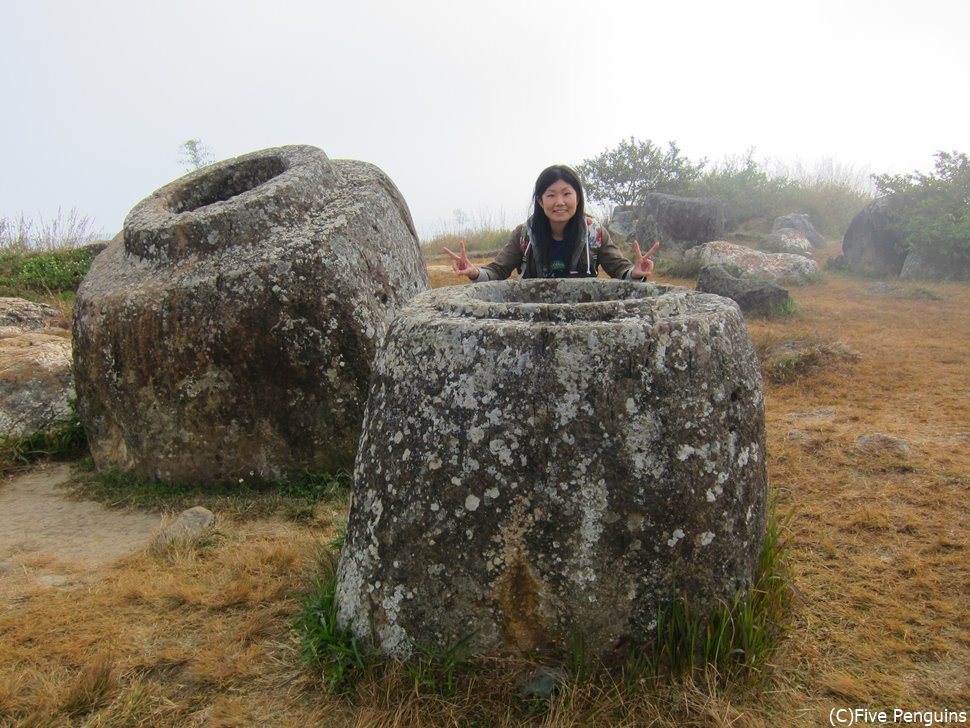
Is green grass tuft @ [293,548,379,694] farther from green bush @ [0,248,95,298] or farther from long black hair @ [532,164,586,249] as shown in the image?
green bush @ [0,248,95,298]

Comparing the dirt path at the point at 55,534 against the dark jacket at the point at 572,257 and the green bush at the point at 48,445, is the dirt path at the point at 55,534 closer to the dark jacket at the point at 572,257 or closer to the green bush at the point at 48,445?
the green bush at the point at 48,445

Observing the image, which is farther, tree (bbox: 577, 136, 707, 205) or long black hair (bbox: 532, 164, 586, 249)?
tree (bbox: 577, 136, 707, 205)

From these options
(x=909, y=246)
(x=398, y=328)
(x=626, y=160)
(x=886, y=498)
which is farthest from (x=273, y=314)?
(x=626, y=160)

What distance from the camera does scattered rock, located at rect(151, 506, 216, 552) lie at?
3.79 metres

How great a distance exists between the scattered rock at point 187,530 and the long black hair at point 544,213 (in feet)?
8.18

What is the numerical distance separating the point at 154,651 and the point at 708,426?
7.74 ft

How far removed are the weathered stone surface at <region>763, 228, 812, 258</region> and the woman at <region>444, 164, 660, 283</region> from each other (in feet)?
40.0

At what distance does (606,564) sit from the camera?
7.48 feet

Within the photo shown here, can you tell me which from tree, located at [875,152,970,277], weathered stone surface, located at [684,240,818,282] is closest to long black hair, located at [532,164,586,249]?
weathered stone surface, located at [684,240,818,282]

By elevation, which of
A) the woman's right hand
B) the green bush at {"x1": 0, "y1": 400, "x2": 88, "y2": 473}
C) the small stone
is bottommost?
the small stone

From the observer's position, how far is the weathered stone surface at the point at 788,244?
15203 millimetres

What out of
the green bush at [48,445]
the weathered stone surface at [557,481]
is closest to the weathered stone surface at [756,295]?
the green bush at [48,445]

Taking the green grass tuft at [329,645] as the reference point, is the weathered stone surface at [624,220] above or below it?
above

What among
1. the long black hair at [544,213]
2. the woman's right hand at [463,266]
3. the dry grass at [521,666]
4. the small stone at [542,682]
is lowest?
the dry grass at [521,666]
